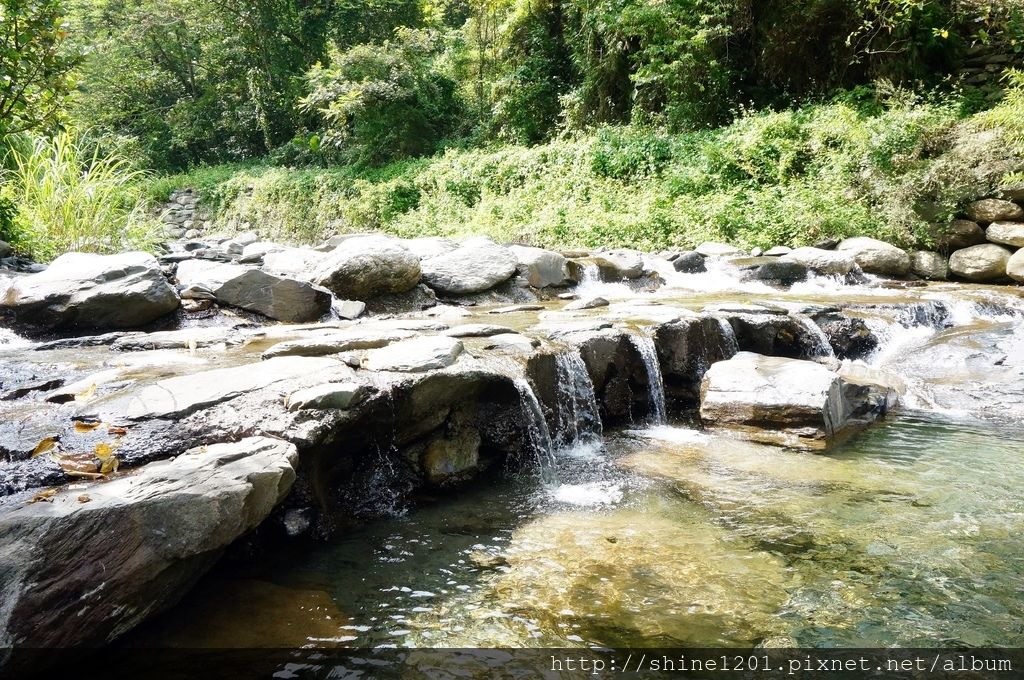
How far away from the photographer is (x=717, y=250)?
372 inches

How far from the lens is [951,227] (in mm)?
8656

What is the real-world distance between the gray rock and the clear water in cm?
68

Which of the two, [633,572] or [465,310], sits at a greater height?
[465,310]

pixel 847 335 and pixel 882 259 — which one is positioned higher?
pixel 882 259

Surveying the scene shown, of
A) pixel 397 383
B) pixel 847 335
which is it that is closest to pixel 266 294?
pixel 397 383

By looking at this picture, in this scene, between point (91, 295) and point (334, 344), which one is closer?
point (334, 344)

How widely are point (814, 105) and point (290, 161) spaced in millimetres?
18058

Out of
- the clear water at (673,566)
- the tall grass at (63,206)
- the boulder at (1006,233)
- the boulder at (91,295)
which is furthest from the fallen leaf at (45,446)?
the boulder at (1006,233)

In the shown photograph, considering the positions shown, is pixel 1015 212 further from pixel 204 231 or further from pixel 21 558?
pixel 204 231

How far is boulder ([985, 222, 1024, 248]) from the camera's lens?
816 centimetres

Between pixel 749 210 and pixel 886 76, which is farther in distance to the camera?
pixel 886 76

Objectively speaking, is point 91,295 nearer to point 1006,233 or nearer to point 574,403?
point 574,403

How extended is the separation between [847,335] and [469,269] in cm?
404

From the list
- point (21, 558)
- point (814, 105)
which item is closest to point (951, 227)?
point (814, 105)
